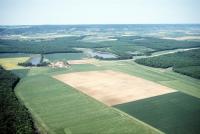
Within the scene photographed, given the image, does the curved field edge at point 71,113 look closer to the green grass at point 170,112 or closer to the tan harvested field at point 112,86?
the green grass at point 170,112

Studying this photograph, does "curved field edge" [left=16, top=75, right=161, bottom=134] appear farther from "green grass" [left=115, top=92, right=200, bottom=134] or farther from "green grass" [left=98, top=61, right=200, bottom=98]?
"green grass" [left=98, top=61, right=200, bottom=98]

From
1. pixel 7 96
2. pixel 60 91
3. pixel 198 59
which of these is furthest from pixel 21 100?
pixel 198 59

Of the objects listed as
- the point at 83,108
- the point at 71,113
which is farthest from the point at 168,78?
the point at 71,113

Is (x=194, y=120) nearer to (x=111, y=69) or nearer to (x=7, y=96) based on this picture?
(x=7, y=96)

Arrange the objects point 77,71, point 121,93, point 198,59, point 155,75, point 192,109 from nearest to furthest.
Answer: point 192,109 → point 121,93 → point 155,75 → point 77,71 → point 198,59

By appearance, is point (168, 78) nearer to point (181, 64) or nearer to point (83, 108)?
point (181, 64)

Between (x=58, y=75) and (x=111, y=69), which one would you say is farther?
(x=111, y=69)

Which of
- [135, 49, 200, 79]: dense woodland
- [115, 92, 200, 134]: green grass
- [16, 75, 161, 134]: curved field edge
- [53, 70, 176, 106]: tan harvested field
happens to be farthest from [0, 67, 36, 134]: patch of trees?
[135, 49, 200, 79]: dense woodland

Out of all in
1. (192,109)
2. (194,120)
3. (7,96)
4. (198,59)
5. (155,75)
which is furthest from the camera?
(198,59)
